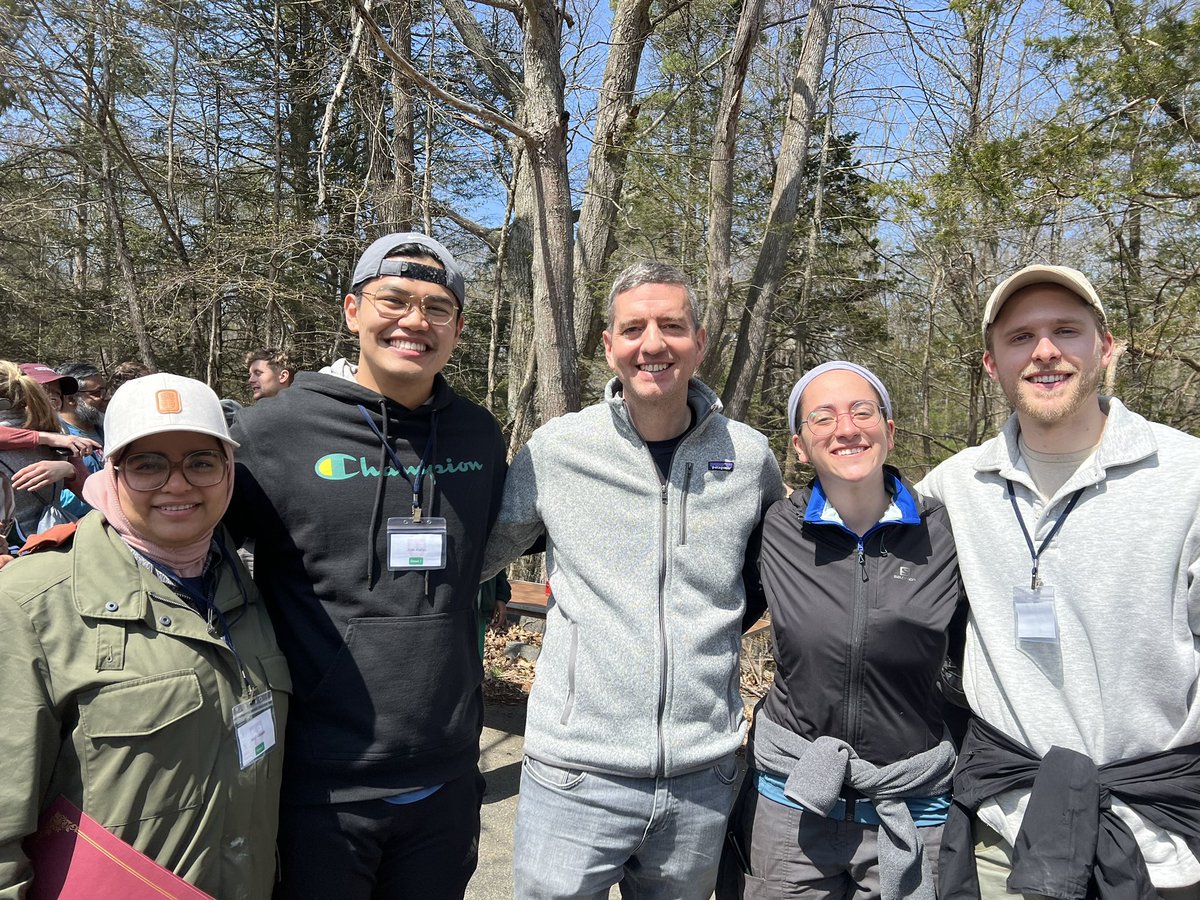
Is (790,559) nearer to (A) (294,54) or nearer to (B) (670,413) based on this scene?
(B) (670,413)

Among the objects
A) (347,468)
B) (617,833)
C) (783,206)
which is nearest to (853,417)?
(617,833)

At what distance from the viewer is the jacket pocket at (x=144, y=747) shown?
1.57 m

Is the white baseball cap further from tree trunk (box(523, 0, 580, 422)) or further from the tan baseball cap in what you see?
tree trunk (box(523, 0, 580, 422))

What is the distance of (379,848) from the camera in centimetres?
206

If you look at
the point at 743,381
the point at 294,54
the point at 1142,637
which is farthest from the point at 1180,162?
the point at 294,54

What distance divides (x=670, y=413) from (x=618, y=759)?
104 centimetres

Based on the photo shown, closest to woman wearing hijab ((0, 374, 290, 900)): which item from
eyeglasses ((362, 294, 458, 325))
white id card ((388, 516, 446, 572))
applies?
white id card ((388, 516, 446, 572))

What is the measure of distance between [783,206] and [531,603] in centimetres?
583

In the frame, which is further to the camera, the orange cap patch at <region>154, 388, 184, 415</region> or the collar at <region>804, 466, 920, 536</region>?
the collar at <region>804, 466, 920, 536</region>

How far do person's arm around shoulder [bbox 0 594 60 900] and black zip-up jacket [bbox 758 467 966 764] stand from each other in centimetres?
180

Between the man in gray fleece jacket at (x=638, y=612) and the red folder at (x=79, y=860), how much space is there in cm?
101

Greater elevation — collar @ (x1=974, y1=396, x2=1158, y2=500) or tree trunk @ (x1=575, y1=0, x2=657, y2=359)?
tree trunk @ (x1=575, y1=0, x2=657, y2=359)

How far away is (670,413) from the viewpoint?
Answer: 7.93ft

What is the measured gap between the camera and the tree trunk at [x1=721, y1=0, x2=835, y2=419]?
29.1ft
